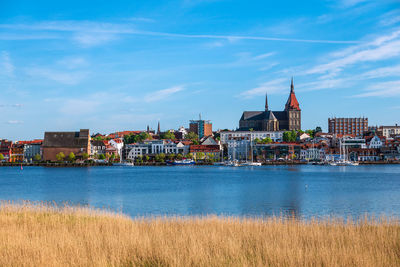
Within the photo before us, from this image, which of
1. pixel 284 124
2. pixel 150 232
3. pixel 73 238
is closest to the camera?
pixel 73 238

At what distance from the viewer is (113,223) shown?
13.8m

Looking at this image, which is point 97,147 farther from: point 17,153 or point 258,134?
point 258,134

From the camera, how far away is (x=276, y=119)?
577 feet

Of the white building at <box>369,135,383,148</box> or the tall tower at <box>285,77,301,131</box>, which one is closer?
the white building at <box>369,135,383,148</box>

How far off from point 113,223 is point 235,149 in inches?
5075

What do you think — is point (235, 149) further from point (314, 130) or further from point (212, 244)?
point (212, 244)

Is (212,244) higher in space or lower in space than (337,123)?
lower

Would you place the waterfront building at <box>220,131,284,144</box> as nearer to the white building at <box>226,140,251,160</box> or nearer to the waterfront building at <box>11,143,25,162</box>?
the white building at <box>226,140,251,160</box>

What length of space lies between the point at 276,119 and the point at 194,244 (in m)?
168

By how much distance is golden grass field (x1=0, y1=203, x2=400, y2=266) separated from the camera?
28.9ft

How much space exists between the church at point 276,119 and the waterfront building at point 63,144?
7327 centimetres

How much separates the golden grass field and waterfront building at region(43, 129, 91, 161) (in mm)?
109086

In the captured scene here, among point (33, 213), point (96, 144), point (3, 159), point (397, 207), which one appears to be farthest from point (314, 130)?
point (33, 213)

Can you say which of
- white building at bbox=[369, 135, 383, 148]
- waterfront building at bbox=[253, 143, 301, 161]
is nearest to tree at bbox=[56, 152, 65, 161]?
waterfront building at bbox=[253, 143, 301, 161]
